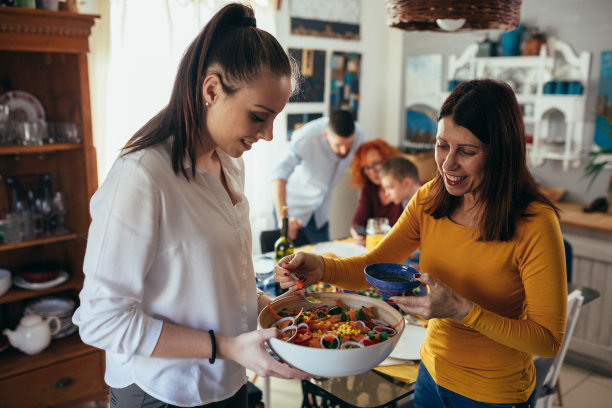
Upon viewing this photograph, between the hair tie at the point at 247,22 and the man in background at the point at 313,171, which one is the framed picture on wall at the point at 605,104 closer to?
the man in background at the point at 313,171

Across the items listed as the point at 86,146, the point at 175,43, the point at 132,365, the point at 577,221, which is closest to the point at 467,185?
the point at 132,365

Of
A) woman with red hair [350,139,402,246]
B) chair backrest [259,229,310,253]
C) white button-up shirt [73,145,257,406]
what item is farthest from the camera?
woman with red hair [350,139,402,246]

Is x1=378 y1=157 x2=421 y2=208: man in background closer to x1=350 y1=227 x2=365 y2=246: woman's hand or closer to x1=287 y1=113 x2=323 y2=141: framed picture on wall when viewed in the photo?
x1=350 y1=227 x2=365 y2=246: woman's hand

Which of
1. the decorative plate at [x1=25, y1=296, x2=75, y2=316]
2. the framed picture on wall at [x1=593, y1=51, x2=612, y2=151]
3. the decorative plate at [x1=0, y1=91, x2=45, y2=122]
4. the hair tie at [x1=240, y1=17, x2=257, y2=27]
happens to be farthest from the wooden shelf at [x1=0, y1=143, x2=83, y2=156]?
the framed picture on wall at [x1=593, y1=51, x2=612, y2=151]

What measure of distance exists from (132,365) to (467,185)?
2.99 ft

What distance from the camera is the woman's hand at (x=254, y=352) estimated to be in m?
1.06

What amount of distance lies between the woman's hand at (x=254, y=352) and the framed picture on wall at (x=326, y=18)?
3341mm

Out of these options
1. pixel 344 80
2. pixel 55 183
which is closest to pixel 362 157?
pixel 344 80

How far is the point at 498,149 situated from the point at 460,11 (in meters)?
0.95

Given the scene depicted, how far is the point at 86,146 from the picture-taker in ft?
8.54

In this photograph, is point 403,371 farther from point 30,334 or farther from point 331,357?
point 30,334

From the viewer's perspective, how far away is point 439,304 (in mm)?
1173

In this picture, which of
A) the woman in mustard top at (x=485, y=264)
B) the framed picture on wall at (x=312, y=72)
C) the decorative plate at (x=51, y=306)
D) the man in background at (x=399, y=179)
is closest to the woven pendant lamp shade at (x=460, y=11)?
the woman in mustard top at (x=485, y=264)

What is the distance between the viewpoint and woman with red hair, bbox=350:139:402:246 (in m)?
3.33
